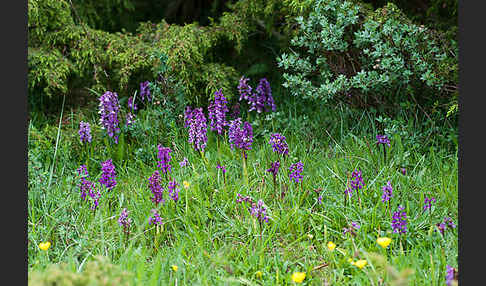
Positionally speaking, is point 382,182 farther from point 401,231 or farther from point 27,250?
point 27,250

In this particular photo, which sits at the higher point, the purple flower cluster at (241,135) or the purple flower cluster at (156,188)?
the purple flower cluster at (241,135)

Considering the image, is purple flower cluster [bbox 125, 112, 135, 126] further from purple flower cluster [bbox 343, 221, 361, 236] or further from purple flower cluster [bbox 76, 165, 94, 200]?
purple flower cluster [bbox 343, 221, 361, 236]

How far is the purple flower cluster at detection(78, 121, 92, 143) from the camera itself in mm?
3830

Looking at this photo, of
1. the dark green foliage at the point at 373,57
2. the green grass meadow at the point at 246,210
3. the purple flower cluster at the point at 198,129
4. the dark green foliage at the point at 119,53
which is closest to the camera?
the green grass meadow at the point at 246,210

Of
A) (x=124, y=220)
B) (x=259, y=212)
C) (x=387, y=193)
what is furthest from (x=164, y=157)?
(x=387, y=193)

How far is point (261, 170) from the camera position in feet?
11.6

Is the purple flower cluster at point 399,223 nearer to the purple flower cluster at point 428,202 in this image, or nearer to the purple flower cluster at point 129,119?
the purple flower cluster at point 428,202

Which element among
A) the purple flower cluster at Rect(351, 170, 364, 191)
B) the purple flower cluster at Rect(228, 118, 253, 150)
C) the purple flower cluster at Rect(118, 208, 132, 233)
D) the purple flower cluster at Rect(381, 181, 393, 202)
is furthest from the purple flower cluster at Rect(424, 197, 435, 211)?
the purple flower cluster at Rect(118, 208, 132, 233)

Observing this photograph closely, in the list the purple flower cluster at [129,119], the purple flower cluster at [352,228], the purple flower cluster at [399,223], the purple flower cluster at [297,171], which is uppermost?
the purple flower cluster at [129,119]

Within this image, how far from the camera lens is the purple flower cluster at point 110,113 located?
12.7ft

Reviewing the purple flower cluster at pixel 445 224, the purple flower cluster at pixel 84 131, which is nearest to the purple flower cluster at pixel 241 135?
the purple flower cluster at pixel 84 131

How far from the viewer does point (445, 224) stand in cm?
278

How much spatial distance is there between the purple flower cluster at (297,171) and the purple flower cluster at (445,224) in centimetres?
88

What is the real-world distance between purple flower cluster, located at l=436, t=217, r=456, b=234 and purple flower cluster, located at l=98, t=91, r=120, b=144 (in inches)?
99.5
